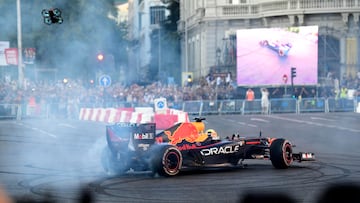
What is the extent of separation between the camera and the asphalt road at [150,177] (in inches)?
578

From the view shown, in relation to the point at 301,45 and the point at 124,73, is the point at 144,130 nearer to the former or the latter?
the point at 124,73

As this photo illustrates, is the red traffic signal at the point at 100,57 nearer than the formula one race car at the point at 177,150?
Yes

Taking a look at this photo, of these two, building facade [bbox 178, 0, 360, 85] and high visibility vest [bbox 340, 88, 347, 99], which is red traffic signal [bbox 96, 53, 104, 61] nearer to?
high visibility vest [bbox 340, 88, 347, 99]

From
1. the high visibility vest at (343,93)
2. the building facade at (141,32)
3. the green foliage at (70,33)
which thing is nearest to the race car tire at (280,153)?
the building facade at (141,32)

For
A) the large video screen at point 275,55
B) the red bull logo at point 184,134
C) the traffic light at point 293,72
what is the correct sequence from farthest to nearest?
the large video screen at point 275,55
the traffic light at point 293,72
the red bull logo at point 184,134

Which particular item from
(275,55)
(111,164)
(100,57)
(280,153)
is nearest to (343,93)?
(275,55)

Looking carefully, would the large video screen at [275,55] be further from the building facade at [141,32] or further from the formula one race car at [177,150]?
the formula one race car at [177,150]

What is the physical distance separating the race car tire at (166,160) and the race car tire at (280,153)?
212 cm

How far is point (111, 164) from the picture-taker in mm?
18203

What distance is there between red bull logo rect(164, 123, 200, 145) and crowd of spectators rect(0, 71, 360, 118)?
6.73ft

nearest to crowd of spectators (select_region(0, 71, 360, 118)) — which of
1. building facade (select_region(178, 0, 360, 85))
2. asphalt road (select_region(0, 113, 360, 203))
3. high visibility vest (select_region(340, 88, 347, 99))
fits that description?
high visibility vest (select_region(340, 88, 347, 99))

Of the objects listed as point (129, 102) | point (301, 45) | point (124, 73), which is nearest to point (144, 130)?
point (124, 73)

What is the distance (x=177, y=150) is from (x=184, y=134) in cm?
104

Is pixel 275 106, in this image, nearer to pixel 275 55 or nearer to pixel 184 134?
pixel 275 55
